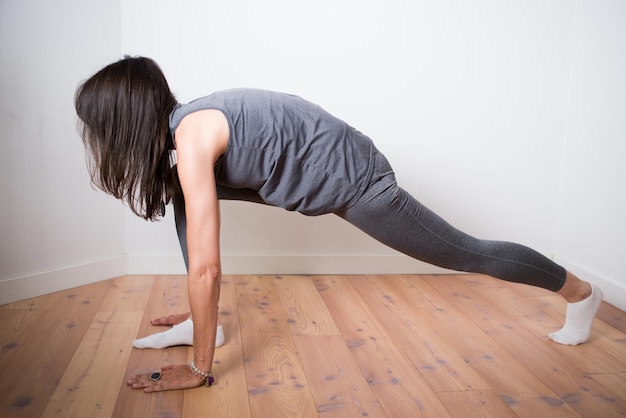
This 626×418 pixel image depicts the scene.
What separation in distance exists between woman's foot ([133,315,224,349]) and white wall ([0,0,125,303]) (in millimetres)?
772

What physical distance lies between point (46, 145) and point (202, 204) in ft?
4.13

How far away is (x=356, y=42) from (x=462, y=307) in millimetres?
1338

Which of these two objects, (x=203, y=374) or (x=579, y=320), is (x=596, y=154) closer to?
(x=579, y=320)

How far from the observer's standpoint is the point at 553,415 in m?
1.68

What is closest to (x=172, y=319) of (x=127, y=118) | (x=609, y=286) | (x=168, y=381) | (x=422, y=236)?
(x=168, y=381)

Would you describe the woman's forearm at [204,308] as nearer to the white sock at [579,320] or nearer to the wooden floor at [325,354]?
the wooden floor at [325,354]

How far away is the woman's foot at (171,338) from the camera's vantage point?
2.04 metres

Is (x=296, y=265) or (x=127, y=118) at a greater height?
(x=127, y=118)

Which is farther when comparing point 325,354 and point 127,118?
point 325,354

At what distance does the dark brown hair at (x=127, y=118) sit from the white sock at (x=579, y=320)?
1584 mm

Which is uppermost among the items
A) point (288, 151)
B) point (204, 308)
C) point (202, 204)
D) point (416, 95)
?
point (416, 95)

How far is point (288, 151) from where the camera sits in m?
1.66

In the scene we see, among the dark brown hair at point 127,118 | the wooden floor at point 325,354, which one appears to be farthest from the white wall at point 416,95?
the dark brown hair at point 127,118

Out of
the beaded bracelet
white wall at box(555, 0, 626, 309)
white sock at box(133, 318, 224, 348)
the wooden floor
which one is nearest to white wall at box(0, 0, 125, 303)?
the wooden floor
